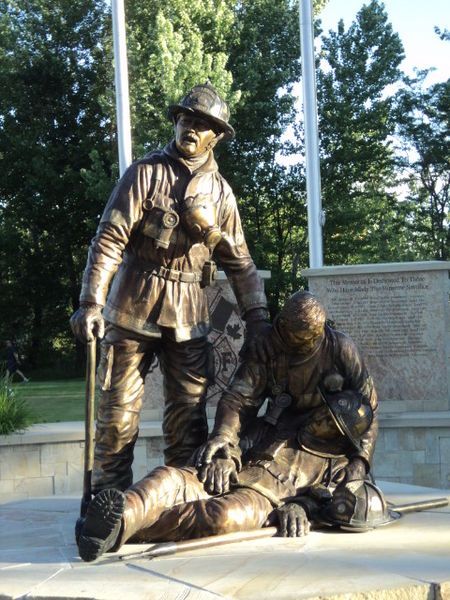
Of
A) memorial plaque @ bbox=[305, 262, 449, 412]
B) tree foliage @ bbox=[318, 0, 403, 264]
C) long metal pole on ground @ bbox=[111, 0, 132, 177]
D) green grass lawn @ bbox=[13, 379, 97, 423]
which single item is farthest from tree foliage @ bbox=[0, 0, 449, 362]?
memorial plaque @ bbox=[305, 262, 449, 412]

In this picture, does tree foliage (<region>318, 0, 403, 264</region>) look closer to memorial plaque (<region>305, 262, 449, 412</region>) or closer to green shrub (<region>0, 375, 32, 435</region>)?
memorial plaque (<region>305, 262, 449, 412</region>)

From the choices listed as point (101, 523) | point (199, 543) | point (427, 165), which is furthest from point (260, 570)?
point (427, 165)

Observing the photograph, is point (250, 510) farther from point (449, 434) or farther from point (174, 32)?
point (174, 32)

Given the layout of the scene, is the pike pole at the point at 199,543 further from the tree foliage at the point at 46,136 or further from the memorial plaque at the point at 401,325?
the tree foliage at the point at 46,136

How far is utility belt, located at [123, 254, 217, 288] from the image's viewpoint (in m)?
5.44

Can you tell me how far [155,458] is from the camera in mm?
9836

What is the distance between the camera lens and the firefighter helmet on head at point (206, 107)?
17.7ft

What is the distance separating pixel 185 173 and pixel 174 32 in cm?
2061

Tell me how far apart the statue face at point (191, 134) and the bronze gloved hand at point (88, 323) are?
1.02 metres

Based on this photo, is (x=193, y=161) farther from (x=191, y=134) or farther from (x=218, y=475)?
(x=218, y=475)

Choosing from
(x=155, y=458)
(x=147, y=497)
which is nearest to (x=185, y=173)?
(x=147, y=497)

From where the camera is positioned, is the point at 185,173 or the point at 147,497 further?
the point at 185,173

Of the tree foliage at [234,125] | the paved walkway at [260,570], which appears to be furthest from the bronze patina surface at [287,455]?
the tree foliage at [234,125]

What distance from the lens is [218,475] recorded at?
5109mm
